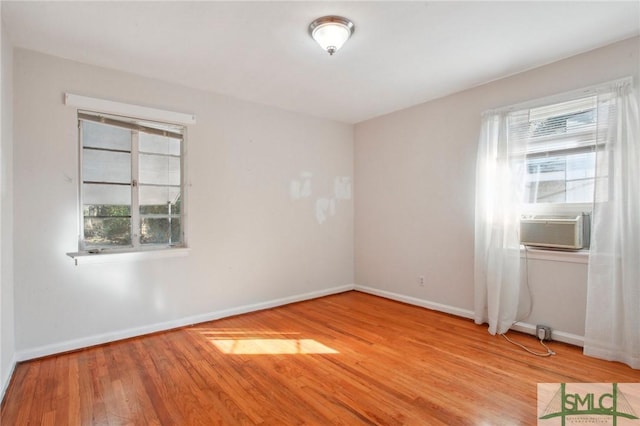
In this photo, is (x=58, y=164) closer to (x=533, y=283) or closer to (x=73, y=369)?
(x=73, y=369)

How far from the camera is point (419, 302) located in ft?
13.5

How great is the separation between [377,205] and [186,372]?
321 centimetres

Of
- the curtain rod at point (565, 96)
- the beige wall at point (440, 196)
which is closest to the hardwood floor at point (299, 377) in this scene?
the beige wall at point (440, 196)

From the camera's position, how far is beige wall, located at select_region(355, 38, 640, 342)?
2875 millimetres

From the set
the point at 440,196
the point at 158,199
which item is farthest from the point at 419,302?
the point at 158,199

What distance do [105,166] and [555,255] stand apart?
4.32 metres

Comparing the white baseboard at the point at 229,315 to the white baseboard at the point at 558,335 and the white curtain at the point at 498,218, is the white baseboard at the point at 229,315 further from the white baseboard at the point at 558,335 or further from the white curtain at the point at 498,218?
the white curtain at the point at 498,218

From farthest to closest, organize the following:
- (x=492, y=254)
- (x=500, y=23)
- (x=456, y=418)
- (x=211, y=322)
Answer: (x=211, y=322)
(x=492, y=254)
(x=500, y=23)
(x=456, y=418)

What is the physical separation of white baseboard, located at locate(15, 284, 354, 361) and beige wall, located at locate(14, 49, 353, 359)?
12 millimetres

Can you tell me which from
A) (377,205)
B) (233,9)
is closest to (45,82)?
(233,9)

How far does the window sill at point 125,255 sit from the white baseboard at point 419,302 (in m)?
2.66

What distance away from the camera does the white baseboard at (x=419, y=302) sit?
3.69 m

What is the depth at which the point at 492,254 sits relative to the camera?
323 centimetres

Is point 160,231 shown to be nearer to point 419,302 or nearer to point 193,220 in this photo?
point 193,220
